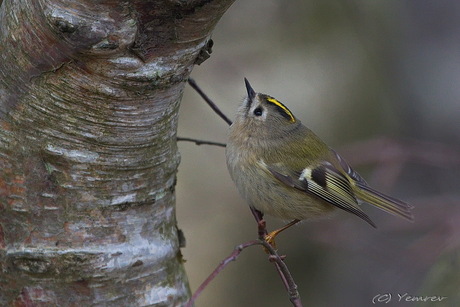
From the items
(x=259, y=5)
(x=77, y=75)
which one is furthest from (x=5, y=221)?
(x=259, y=5)

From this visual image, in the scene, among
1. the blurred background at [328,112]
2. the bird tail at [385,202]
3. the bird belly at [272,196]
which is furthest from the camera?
the blurred background at [328,112]

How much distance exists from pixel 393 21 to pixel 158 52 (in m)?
3.05

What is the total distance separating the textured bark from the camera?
1466 millimetres

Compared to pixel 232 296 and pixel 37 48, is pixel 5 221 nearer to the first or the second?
pixel 37 48

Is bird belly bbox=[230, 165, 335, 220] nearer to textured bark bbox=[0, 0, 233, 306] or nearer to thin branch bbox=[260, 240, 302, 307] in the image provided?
textured bark bbox=[0, 0, 233, 306]

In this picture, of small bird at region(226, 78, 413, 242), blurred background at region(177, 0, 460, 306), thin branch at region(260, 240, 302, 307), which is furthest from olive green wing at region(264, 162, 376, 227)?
thin branch at region(260, 240, 302, 307)

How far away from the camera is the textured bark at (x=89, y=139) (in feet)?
4.81

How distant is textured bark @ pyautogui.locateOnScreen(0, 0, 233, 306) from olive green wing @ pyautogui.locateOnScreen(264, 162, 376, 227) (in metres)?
0.84

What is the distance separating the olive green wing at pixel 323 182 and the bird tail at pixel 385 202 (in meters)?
0.07

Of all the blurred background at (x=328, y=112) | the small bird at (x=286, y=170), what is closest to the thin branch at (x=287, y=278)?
the small bird at (x=286, y=170)

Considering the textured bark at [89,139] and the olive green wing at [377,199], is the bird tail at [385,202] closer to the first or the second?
Result: the olive green wing at [377,199]

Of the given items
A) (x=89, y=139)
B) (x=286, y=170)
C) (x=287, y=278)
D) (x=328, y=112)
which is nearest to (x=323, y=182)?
(x=286, y=170)

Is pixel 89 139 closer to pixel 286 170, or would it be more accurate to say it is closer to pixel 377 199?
pixel 286 170

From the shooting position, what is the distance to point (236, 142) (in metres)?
2.71
